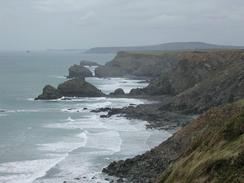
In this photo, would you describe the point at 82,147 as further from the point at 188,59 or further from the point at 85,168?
the point at 188,59

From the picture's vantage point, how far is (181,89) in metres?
94.1

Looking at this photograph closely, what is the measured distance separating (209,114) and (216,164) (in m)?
27.4

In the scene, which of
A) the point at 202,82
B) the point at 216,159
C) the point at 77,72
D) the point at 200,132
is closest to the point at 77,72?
the point at 77,72

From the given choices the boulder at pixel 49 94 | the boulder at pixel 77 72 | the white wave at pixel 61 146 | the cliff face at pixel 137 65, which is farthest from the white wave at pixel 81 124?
the boulder at pixel 77 72

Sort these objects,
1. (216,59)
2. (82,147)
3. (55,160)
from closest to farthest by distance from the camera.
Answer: (55,160) < (82,147) < (216,59)

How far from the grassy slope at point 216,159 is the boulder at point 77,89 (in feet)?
249

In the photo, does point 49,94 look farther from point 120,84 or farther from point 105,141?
point 105,141

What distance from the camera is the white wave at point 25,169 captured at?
40.6 metres

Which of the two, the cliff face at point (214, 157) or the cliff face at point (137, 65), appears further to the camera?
the cliff face at point (137, 65)

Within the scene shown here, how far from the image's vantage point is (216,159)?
1936 centimetres

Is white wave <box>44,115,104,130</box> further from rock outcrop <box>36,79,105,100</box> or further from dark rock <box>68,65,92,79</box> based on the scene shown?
dark rock <box>68,65,92,79</box>

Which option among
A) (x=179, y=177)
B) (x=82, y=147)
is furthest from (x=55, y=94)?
(x=179, y=177)

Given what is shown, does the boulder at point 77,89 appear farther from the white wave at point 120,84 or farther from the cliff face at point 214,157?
the cliff face at point 214,157

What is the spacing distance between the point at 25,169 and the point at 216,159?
27390mm
